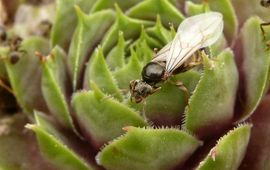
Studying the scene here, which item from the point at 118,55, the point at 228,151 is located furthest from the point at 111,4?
the point at 228,151

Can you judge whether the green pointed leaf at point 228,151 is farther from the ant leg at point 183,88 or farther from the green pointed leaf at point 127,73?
the green pointed leaf at point 127,73

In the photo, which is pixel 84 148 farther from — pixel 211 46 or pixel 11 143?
pixel 211 46

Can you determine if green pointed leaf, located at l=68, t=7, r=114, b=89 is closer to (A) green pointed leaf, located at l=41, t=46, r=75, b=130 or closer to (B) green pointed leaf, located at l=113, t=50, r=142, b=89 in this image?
(A) green pointed leaf, located at l=41, t=46, r=75, b=130

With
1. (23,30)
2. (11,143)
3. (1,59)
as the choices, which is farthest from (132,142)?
(23,30)

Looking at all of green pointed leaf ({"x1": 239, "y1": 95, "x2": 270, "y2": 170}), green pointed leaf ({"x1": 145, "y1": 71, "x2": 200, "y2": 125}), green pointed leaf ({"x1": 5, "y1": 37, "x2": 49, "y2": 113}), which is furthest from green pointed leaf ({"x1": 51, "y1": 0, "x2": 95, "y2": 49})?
green pointed leaf ({"x1": 239, "y1": 95, "x2": 270, "y2": 170})

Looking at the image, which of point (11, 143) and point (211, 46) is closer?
point (211, 46)

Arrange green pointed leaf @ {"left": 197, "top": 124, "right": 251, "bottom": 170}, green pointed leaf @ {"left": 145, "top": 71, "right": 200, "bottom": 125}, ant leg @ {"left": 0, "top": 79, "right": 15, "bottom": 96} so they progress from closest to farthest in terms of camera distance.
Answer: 1. green pointed leaf @ {"left": 197, "top": 124, "right": 251, "bottom": 170}
2. green pointed leaf @ {"left": 145, "top": 71, "right": 200, "bottom": 125}
3. ant leg @ {"left": 0, "top": 79, "right": 15, "bottom": 96}

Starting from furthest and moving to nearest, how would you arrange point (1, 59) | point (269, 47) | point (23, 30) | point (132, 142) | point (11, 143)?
point (23, 30), point (1, 59), point (11, 143), point (269, 47), point (132, 142)
